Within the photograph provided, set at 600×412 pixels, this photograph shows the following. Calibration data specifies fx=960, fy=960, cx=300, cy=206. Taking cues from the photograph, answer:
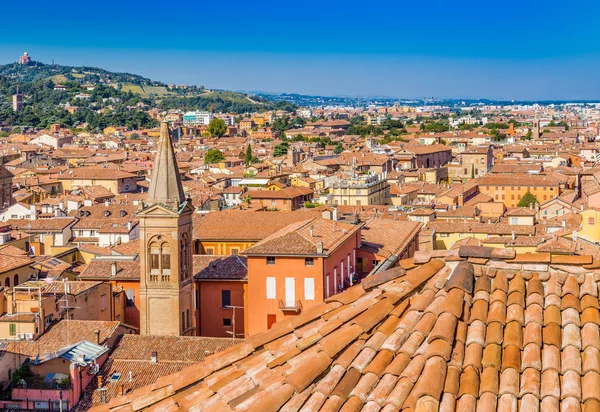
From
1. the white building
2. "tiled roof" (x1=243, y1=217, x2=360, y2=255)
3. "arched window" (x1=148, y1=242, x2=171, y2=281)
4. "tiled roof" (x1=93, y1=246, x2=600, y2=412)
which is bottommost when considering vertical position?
"arched window" (x1=148, y1=242, x2=171, y2=281)

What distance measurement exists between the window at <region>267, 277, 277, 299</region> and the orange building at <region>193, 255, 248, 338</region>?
1193mm

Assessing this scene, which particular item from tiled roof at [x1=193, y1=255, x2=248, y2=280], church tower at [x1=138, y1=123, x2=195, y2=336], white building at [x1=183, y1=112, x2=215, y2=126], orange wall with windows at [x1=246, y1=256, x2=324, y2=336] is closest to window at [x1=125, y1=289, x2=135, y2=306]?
tiled roof at [x1=193, y1=255, x2=248, y2=280]

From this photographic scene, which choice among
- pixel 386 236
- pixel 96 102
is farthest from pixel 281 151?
pixel 96 102

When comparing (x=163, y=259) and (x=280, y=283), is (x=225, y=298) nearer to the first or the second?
(x=280, y=283)

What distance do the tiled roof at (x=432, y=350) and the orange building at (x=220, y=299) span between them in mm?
15746

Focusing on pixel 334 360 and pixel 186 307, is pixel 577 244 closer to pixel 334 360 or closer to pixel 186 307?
pixel 186 307

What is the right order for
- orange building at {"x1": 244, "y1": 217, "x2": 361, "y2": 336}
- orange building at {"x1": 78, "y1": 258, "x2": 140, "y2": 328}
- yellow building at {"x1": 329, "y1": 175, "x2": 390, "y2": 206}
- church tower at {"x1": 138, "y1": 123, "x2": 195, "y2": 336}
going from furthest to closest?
yellow building at {"x1": 329, "y1": 175, "x2": 390, "y2": 206} → orange building at {"x1": 78, "y1": 258, "x2": 140, "y2": 328} → church tower at {"x1": 138, "y1": 123, "x2": 195, "y2": 336} → orange building at {"x1": 244, "y1": 217, "x2": 361, "y2": 336}

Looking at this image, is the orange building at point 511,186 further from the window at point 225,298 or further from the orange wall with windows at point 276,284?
the orange wall with windows at point 276,284

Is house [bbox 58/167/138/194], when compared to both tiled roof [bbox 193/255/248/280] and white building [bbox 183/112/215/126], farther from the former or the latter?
white building [bbox 183/112/215/126]

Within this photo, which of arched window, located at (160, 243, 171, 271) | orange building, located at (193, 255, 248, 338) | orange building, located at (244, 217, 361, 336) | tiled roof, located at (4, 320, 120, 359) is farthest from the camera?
A: orange building, located at (193, 255, 248, 338)

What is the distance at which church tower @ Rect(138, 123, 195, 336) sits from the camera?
18.6m

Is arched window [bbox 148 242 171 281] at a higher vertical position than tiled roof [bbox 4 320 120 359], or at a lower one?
higher

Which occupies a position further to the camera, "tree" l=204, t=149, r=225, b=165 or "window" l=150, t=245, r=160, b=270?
"tree" l=204, t=149, r=225, b=165

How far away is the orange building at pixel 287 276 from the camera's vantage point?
18.5 m
